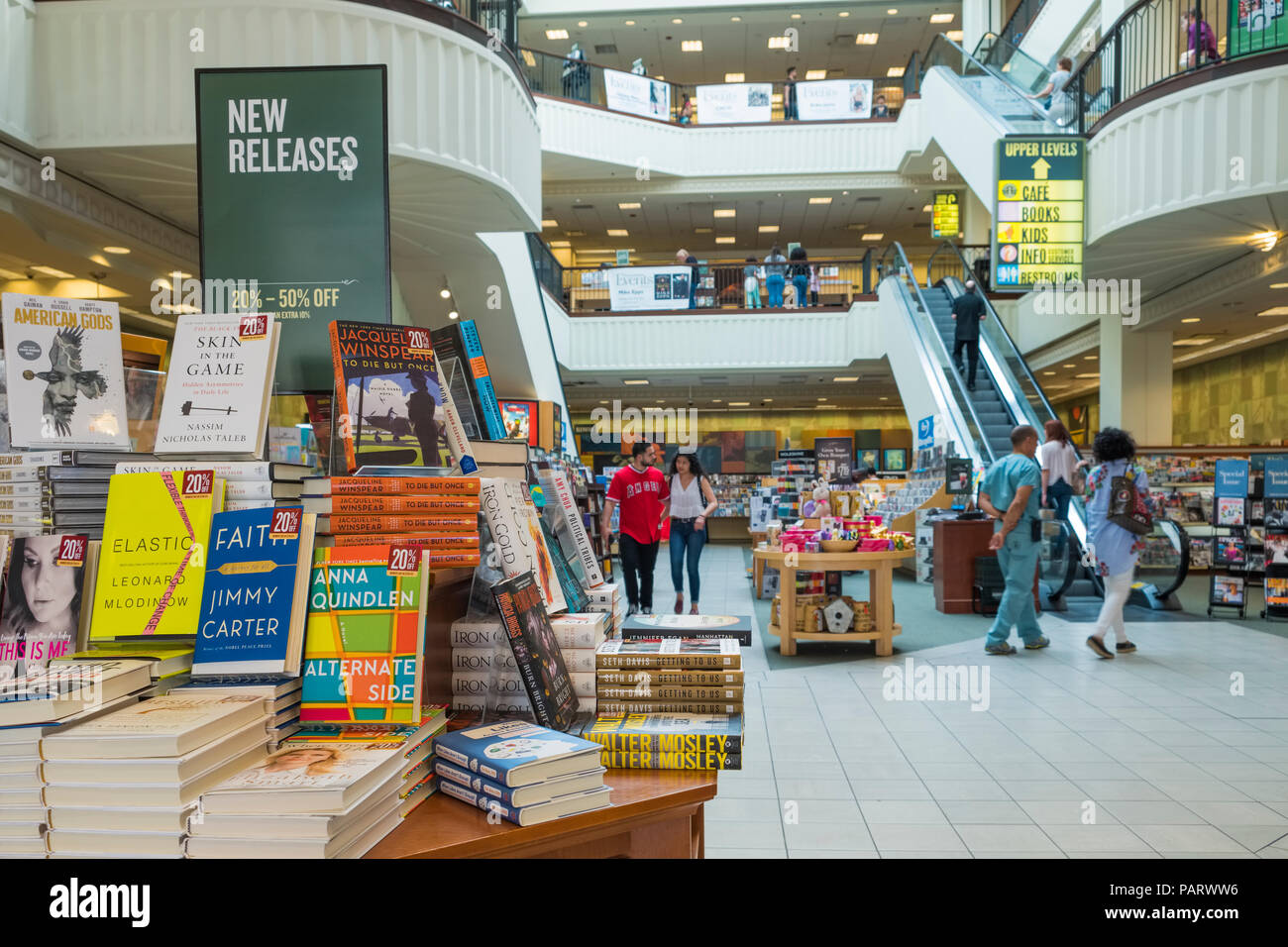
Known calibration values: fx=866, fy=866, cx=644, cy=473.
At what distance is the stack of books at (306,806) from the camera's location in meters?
1.26

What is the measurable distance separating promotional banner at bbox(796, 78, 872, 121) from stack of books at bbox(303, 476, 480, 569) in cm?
1787

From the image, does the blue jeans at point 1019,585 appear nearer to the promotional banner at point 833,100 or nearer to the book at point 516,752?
the book at point 516,752

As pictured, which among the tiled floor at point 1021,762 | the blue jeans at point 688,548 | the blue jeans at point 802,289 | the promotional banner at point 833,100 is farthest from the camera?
the promotional banner at point 833,100

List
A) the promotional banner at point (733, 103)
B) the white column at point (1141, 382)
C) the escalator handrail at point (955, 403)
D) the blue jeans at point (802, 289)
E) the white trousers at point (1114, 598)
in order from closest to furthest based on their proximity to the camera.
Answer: the white trousers at point (1114, 598) → the escalator handrail at point (955, 403) → the white column at point (1141, 382) → the blue jeans at point (802, 289) → the promotional banner at point (733, 103)

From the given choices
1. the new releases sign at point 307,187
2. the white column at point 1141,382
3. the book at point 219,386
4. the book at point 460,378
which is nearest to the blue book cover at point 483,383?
the book at point 460,378

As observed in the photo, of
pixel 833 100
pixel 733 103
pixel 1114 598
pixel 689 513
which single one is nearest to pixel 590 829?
pixel 1114 598

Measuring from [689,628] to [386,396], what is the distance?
3.13 ft

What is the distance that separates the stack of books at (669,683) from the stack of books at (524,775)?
30 centimetres

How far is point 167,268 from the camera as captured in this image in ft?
26.8

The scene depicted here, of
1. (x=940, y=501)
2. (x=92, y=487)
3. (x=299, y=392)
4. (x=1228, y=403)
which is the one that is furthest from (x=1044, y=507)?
(x=1228, y=403)

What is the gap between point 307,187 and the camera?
8.70ft
